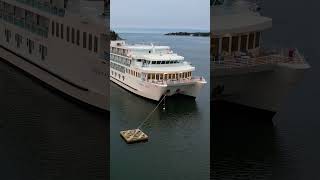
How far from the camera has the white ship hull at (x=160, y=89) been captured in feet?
15.6

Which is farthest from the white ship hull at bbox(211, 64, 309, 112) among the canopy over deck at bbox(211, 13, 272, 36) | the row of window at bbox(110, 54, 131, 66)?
the row of window at bbox(110, 54, 131, 66)

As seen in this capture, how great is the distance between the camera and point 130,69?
5145 millimetres

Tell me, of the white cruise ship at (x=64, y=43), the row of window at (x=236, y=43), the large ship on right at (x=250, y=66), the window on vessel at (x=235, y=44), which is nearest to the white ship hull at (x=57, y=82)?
the white cruise ship at (x=64, y=43)

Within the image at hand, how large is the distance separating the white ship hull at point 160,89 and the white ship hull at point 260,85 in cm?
81

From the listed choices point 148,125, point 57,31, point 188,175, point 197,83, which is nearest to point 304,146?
point 188,175

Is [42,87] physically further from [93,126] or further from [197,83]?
[197,83]

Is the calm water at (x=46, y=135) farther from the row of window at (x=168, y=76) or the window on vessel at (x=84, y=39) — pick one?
the row of window at (x=168, y=76)

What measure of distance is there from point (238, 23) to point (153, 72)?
107 cm

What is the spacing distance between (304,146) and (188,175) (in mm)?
793

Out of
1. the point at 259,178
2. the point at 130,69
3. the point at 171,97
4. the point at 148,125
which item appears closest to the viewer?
the point at 259,178

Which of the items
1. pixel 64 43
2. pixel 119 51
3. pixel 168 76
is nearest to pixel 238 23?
pixel 168 76

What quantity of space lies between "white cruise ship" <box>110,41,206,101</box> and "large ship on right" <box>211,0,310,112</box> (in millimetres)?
816

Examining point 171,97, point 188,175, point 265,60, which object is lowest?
point 188,175

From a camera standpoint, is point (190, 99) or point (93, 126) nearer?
point (93, 126)
